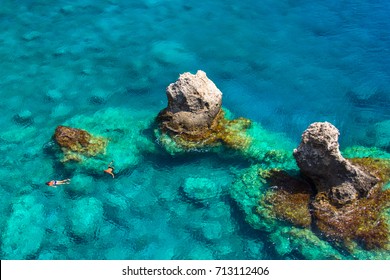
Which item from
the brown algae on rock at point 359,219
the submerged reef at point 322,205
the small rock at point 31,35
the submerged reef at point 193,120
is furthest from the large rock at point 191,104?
the small rock at point 31,35

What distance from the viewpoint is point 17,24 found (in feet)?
58.7

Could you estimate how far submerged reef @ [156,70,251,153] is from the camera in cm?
1225

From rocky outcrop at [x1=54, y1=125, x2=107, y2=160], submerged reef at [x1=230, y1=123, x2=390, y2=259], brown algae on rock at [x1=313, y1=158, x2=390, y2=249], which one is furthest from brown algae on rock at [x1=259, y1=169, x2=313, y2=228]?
rocky outcrop at [x1=54, y1=125, x2=107, y2=160]

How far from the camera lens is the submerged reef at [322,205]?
33.0ft

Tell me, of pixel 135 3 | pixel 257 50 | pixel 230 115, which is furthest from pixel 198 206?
pixel 135 3

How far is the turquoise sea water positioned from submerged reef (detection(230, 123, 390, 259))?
0.14 metres

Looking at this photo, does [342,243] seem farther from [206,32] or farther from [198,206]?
[206,32]

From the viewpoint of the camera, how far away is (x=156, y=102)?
47.7 feet

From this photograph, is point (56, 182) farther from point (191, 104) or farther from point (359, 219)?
point (359, 219)

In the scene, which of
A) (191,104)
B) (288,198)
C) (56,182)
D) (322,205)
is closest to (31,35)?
(56,182)

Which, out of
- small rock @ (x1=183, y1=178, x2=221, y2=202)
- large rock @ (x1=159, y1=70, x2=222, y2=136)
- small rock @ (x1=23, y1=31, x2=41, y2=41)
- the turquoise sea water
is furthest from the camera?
small rock @ (x1=23, y1=31, x2=41, y2=41)

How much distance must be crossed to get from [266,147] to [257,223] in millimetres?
2618

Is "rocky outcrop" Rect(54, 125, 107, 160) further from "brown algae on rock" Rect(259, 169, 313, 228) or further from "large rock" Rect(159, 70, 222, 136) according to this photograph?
"brown algae on rock" Rect(259, 169, 313, 228)

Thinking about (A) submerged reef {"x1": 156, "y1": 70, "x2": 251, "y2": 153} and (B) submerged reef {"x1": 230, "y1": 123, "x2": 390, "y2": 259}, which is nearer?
(B) submerged reef {"x1": 230, "y1": 123, "x2": 390, "y2": 259}
